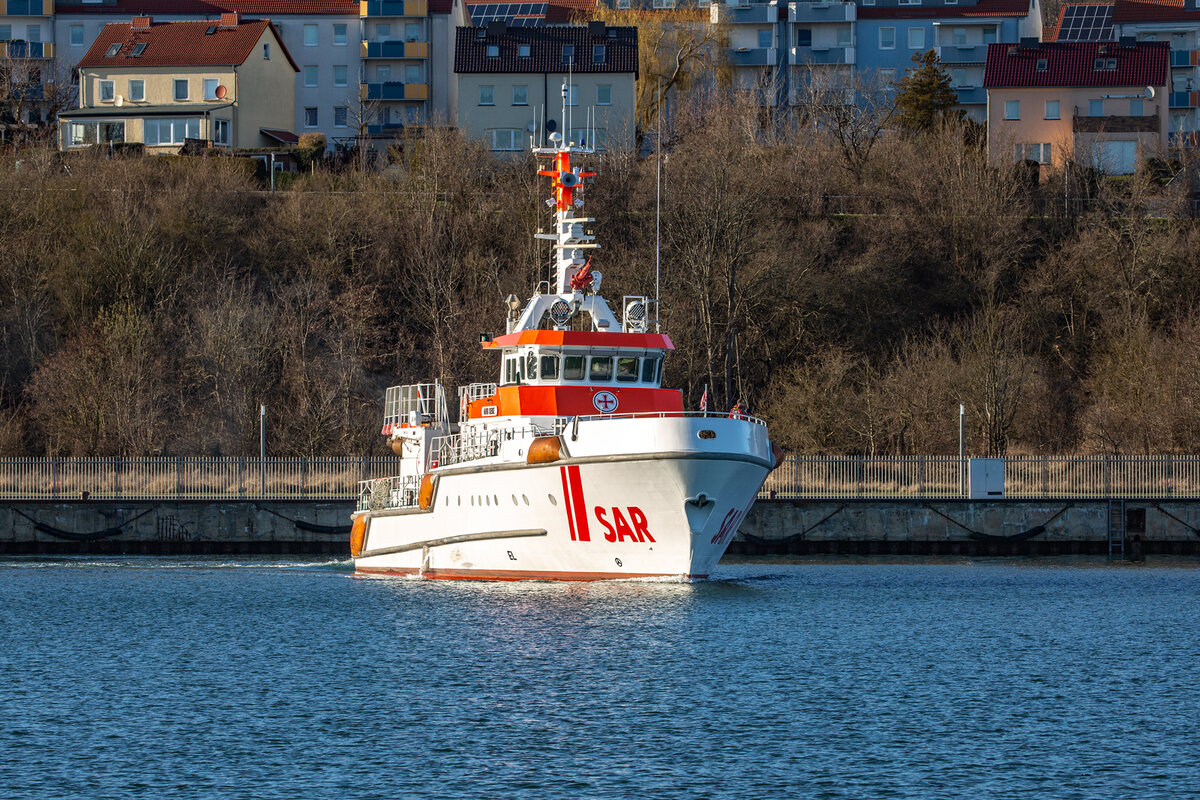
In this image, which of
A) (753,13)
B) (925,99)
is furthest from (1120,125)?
(753,13)

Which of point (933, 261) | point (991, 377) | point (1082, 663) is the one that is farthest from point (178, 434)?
point (1082, 663)

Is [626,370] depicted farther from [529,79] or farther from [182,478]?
[529,79]

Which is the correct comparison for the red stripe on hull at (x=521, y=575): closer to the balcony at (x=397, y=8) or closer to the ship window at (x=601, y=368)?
the ship window at (x=601, y=368)

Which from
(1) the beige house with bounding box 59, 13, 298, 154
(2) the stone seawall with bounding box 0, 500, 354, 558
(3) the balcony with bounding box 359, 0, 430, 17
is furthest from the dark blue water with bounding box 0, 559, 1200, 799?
(3) the balcony with bounding box 359, 0, 430, 17

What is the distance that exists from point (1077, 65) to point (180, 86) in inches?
2002

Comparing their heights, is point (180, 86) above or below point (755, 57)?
below

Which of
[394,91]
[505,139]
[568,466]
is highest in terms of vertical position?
[394,91]

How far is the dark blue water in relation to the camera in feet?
71.4

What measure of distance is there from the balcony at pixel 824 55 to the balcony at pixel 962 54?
5.81 m

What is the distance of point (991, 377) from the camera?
190 feet

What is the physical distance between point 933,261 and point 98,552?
137 ft

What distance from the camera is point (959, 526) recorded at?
48531mm

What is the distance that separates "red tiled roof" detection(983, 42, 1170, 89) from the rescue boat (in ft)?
181

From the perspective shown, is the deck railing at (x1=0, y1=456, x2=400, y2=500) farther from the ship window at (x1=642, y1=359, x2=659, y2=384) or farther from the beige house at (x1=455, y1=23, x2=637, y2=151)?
the beige house at (x1=455, y1=23, x2=637, y2=151)
